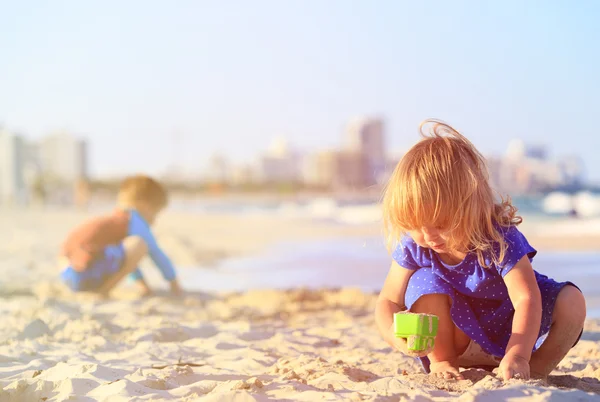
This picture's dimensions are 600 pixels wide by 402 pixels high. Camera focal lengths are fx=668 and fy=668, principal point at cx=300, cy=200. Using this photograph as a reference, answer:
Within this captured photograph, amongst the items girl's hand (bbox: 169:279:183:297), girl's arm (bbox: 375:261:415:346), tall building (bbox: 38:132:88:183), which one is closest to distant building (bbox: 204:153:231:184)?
tall building (bbox: 38:132:88:183)

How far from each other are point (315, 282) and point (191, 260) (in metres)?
2.10

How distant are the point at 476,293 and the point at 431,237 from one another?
0.74ft

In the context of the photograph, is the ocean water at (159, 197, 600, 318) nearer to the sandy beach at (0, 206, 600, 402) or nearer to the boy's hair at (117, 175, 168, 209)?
the sandy beach at (0, 206, 600, 402)

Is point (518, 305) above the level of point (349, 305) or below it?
above

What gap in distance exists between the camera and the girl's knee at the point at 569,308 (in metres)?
1.75

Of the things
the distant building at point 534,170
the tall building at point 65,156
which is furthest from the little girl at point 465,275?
the tall building at point 65,156

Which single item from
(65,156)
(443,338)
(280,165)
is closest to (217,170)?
(280,165)

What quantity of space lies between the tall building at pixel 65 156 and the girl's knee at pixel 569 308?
2873 cm

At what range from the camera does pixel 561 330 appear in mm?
1771

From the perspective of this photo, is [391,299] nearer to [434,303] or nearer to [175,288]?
[434,303]

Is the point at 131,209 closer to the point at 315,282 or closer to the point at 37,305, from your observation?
the point at 37,305

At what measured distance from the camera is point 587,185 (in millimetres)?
15352

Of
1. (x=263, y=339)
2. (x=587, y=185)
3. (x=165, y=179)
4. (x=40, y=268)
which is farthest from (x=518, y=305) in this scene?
(x=165, y=179)

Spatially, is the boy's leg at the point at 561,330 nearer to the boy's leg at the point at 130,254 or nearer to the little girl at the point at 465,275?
the little girl at the point at 465,275
